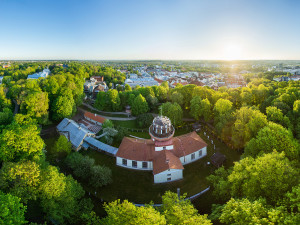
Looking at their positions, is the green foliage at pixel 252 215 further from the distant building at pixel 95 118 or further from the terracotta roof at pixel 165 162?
the distant building at pixel 95 118

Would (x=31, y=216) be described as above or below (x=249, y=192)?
below

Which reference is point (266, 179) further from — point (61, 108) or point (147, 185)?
point (61, 108)

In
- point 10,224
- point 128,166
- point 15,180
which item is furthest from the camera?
point 128,166

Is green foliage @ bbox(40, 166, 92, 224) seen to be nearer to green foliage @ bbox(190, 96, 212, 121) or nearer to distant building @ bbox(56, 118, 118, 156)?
distant building @ bbox(56, 118, 118, 156)

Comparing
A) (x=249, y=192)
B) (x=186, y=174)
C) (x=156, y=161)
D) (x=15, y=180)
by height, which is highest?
(x=15, y=180)

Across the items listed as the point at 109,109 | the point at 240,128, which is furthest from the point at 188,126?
the point at 109,109

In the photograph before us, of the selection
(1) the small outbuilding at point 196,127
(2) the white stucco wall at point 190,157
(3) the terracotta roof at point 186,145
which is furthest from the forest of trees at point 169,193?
(3) the terracotta roof at point 186,145

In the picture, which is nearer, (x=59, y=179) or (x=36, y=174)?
(x=36, y=174)

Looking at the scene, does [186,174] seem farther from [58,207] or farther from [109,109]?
[109,109]
